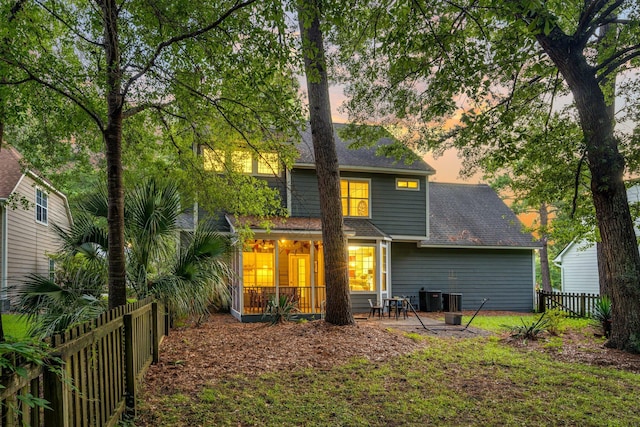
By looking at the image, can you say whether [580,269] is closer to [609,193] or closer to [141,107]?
[609,193]

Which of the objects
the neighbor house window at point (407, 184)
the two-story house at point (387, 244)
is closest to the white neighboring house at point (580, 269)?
the two-story house at point (387, 244)

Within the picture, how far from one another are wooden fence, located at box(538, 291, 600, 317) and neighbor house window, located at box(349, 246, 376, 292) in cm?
623

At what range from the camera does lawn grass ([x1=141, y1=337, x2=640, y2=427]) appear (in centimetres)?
463

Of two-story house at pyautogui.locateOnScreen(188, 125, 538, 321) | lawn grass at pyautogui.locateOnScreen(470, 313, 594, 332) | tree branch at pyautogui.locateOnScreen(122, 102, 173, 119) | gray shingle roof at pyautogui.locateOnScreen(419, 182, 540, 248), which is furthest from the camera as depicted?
gray shingle roof at pyautogui.locateOnScreen(419, 182, 540, 248)

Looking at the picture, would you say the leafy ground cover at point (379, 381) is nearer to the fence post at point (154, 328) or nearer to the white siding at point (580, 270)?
the fence post at point (154, 328)

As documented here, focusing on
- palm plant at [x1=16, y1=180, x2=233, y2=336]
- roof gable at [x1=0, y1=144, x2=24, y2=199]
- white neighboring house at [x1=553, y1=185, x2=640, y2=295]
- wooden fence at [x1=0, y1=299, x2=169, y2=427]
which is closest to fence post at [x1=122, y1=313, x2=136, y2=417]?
wooden fence at [x1=0, y1=299, x2=169, y2=427]

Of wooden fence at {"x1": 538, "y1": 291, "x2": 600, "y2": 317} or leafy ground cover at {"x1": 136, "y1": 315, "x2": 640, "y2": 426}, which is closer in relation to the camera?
leafy ground cover at {"x1": 136, "y1": 315, "x2": 640, "y2": 426}

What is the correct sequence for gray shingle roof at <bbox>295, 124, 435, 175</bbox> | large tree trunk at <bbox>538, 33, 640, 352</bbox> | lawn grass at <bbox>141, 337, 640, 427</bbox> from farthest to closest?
gray shingle roof at <bbox>295, 124, 435, 175</bbox>
large tree trunk at <bbox>538, 33, 640, 352</bbox>
lawn grass at <bbox>141, 337, 640, 427</bbox>

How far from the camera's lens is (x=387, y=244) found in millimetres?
16359

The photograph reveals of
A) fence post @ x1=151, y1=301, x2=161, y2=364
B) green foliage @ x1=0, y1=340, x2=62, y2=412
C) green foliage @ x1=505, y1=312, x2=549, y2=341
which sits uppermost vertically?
green foliage @ x1=0, y1=340, x2=62, y2=412

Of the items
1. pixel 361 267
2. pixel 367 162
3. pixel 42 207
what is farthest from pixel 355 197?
pixel 42 207

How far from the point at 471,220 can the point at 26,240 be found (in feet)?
60.3

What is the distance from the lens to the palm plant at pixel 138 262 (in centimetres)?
709

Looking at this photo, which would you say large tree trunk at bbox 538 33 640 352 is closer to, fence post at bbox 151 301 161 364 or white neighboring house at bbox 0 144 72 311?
fence post at bbox 151 301 161 364
